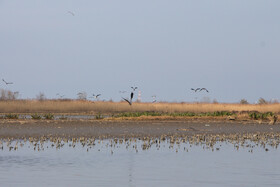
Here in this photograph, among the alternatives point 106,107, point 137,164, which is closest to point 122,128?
point 137,164

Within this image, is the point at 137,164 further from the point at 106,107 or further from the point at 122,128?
the point at 106,107

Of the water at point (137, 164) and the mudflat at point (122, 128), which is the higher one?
the mudflat at point (122, 128)

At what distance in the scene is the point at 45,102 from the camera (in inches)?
2181

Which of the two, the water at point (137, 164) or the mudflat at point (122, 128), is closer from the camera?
the water at point (137, 164)

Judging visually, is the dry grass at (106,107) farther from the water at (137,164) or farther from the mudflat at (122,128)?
the water at (137,164)

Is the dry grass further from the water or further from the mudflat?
the water

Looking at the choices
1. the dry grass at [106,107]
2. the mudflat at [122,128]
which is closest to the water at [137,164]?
the mudflat at [122,128]

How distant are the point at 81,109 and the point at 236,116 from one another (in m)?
18.1

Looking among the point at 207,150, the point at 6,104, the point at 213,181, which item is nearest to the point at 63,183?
the point at 213,181

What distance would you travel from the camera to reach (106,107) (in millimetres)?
56250

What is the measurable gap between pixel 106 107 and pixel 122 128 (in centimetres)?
2298

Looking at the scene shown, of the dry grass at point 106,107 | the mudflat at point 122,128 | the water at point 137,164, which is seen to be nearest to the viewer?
the water at point 137,164

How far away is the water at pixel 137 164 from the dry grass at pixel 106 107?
1113 inches

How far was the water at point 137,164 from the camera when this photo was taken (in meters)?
14.5
